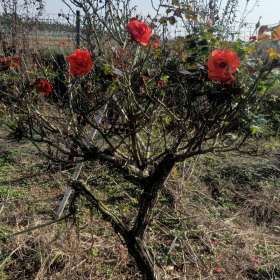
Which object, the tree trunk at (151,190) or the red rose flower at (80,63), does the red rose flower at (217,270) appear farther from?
the red rose flower at (80,63)

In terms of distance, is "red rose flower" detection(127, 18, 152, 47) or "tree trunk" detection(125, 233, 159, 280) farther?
"tree trunk" detection(125, 233, 159, 280)

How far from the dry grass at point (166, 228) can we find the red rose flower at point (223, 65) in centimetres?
156

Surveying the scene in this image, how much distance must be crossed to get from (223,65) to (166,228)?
218 centimetres

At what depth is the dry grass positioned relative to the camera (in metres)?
2.73

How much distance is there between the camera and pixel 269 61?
4.68 ft

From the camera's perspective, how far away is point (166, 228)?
3.36 metres

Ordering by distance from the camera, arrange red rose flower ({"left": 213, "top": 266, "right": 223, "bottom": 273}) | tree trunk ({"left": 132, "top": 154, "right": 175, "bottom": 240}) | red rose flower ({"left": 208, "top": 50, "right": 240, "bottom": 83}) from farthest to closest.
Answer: red rose flower ({"left": 213, "top": 266, "right": 223, "bottom": 273}) < tree trunk ({"left": 132, "top": 154, "right": 175, "bottom": 240}) < red rose flower ({"left": 208, "top": 50, "right": 240, "bottom": 83})

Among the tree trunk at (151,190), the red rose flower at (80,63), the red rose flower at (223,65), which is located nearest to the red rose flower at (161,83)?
the tree trunk at (151,190)

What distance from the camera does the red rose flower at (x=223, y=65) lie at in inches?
56.2

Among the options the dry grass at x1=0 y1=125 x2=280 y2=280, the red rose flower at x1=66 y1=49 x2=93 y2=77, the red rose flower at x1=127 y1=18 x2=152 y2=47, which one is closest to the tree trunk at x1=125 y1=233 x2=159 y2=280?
the dry grass at x1=0 y1=125 x2=280 y2=280

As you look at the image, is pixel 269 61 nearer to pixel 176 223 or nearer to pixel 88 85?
pixel 88 85

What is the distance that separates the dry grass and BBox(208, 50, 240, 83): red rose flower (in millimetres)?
1558

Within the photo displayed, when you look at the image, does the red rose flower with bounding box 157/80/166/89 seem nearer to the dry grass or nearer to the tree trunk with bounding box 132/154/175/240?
the tree trunk with bounding box 132/154/175/240

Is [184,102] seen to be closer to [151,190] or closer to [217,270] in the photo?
[151,190]
